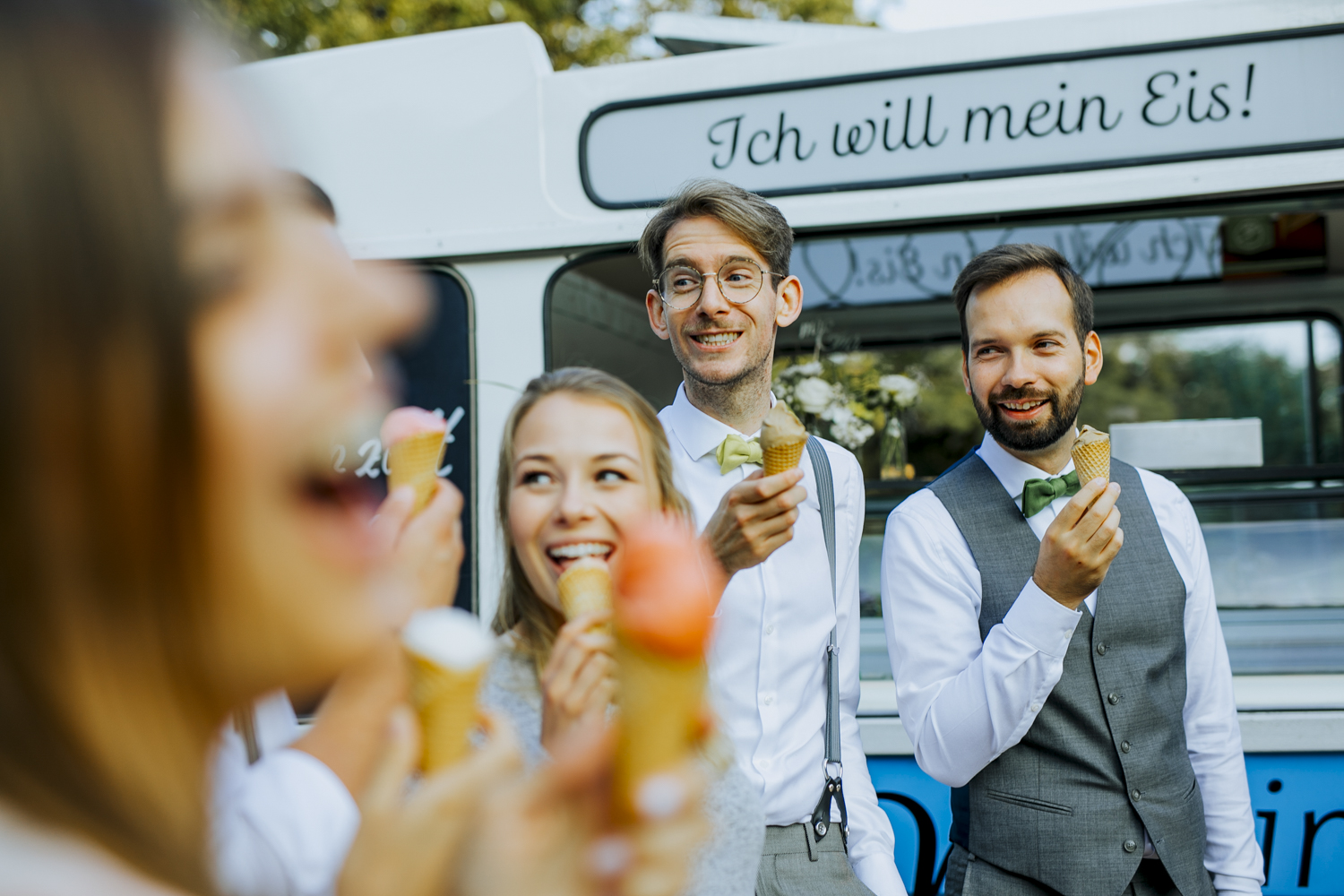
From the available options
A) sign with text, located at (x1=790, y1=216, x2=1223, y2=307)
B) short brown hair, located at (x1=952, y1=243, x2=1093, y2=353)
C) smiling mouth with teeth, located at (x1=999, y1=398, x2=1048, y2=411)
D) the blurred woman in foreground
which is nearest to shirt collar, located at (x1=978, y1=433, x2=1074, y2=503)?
smiling mouth with teeth, located at (x1=999, y1=398, x2=1048, y2=411)

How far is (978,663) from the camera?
2.02 metres

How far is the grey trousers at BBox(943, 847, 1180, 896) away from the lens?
2070 mm

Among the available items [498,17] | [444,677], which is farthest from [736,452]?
[498,17]

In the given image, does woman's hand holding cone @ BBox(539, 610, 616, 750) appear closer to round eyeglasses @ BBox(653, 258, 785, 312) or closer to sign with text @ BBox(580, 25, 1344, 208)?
round eyeglasses @ BBox(653, 258, 785, 312)

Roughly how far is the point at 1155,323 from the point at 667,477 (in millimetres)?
4458

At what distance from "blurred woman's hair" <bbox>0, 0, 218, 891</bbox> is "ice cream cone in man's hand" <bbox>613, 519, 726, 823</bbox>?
21 centimetres

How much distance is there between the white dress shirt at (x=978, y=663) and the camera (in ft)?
6.64

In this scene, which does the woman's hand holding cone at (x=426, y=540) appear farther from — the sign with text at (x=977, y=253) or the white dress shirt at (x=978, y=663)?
the sign with text at (x=977, y=253)

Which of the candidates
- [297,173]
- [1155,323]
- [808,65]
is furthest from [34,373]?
[1155,323]

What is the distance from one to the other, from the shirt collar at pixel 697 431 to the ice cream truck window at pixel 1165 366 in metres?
0.92

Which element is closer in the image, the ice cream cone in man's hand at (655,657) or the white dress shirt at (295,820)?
the ice cream cone in man's hand at (655,657)

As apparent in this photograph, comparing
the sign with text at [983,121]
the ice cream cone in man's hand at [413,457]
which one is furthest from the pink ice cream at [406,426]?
the sign with text at [983,121]

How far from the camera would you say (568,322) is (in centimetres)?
327

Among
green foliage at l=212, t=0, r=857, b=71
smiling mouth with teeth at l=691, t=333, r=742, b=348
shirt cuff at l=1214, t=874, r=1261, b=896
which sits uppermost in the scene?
green foliage at l=212, t=0, r=857, b=71
